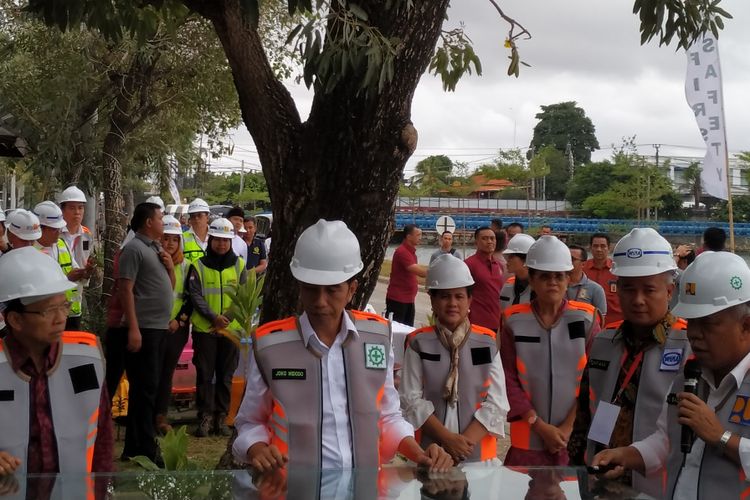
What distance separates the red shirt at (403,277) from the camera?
40.7 ft

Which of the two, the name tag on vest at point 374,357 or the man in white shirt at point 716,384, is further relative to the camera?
the name tag on vest at point 374,357

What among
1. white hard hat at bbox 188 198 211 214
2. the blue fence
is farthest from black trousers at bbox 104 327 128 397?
the blue fence

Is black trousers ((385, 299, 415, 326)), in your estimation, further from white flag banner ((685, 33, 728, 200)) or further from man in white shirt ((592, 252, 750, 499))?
man in white shirt ((592, 252, 750, 499))

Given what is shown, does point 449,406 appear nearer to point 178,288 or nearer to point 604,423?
point 604,423

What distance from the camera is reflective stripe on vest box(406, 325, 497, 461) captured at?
484 cm

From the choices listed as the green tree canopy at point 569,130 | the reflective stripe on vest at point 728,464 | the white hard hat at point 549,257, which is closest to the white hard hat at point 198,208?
the white hard hat at point 549,257

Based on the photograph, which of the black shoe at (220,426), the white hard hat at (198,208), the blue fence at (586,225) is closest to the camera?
the black shoe at (220,426)

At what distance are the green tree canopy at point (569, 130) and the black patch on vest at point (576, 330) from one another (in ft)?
320

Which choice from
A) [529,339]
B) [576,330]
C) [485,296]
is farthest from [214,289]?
[576,330]

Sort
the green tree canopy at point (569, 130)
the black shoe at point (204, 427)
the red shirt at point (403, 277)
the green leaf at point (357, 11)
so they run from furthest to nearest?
the green tree canopy at point (569, 130)
the red shirt at point (403, 277)
the black shoe at point (204, 427)
the green leaf at point (357, 11)

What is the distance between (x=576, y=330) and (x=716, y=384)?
2059mm

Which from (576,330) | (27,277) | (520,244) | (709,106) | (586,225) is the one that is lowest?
(586,225)

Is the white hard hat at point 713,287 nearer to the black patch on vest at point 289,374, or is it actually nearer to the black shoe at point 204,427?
the black patch on vest at point 289,374

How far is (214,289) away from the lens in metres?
8.43
